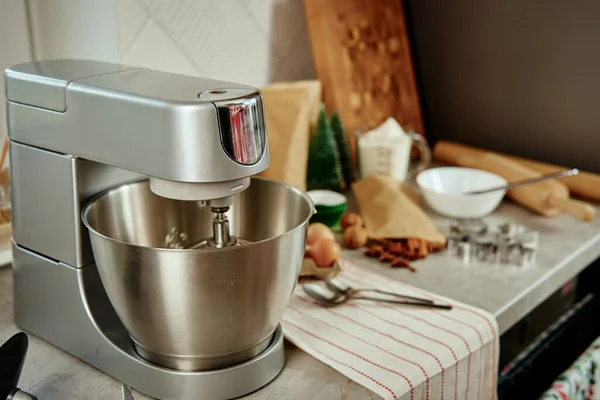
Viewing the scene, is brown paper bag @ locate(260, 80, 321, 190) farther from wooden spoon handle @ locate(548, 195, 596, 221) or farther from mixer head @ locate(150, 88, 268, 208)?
mixer head @ locate(150, 88, 268, 208)

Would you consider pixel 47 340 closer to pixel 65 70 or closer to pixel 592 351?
pixel 65 70

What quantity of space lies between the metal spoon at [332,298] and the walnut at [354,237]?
0.55 feet

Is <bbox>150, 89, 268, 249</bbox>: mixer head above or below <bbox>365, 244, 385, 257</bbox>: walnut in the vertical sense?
above

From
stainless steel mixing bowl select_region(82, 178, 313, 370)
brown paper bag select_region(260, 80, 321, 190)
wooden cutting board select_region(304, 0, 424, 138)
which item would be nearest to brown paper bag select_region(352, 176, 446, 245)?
brown paper bag select_region(260, 80, 321, 190)

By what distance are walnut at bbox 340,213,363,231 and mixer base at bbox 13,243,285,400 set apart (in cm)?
37

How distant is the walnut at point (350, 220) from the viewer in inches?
43.7

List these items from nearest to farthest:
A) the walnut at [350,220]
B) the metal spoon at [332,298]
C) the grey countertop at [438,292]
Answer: the grey countertop at [438,292]
the metal spoon at [332,298]
the walnut at [350,220]

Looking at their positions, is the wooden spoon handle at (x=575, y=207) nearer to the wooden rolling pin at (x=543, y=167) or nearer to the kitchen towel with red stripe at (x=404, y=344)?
the wooden rolling pin at (x=543, y=167)

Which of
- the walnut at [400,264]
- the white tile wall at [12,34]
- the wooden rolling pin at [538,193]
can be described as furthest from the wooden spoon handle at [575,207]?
the white tile wall at [12,34]

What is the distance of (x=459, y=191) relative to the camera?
4.29 ft

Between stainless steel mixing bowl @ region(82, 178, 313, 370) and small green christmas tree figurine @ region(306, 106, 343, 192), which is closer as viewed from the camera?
stainless steel mixing bowl @ region(82, 178, 313, 370)

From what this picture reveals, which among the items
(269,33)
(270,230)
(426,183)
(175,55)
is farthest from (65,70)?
(426,183)

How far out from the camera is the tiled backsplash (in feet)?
3.27

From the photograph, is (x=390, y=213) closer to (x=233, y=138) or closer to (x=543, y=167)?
(x=543, y=167)
